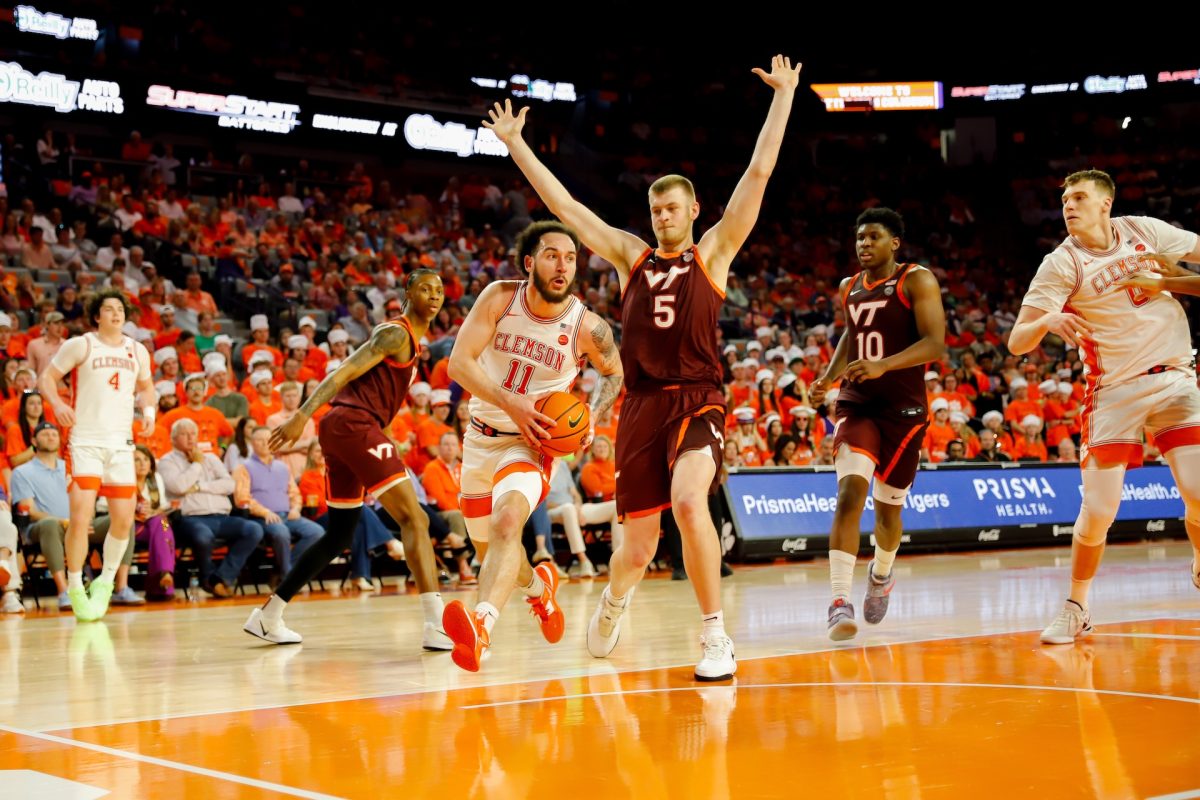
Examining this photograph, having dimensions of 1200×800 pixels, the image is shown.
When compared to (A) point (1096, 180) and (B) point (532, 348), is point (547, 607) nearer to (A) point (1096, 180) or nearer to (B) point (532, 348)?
(B) point (532, 348)

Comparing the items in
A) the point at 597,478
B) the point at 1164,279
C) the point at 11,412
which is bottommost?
the point at 597,478

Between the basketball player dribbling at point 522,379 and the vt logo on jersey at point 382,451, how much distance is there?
2.68 ft

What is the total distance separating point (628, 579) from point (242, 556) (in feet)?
20.5

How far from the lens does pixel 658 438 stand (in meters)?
6.04

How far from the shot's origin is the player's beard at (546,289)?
20.5ft

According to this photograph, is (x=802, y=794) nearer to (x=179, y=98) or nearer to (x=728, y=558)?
(x=728, y=558)

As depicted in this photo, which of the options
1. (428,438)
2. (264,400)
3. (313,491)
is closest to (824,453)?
(428,438)

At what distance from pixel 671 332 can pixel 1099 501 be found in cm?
256

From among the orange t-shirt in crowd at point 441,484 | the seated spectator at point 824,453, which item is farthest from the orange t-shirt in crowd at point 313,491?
the seated spectator at point 824,453

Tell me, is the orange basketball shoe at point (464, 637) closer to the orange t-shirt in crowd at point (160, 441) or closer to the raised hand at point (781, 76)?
the raised hand at point (781, 76)

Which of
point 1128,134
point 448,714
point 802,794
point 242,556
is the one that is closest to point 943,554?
point 242,556

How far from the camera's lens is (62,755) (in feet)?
14.1

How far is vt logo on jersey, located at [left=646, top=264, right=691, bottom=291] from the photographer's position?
6.06 metres

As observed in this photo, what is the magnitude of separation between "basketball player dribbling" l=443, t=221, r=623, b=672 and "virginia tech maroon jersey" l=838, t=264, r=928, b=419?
1.72m
